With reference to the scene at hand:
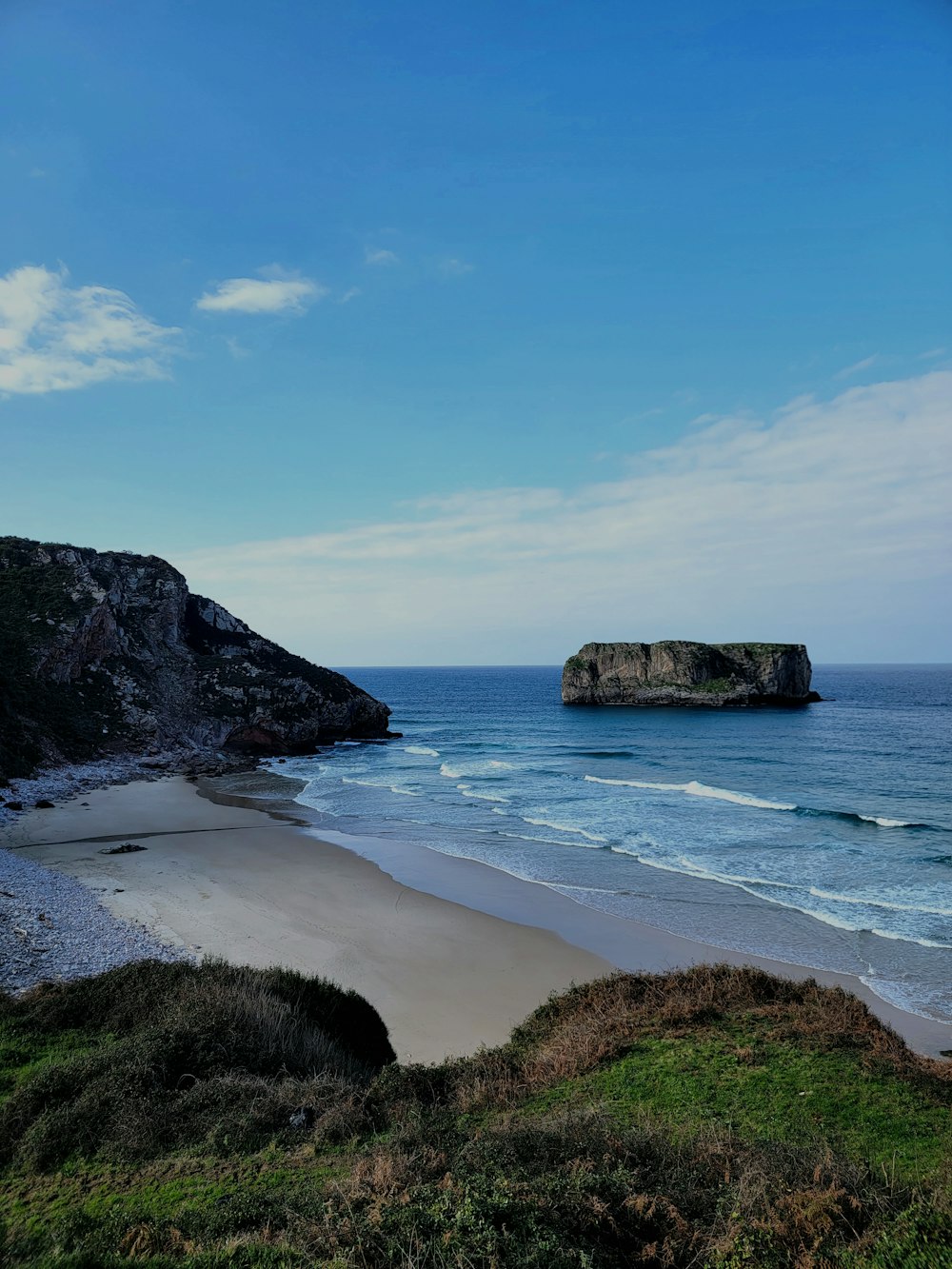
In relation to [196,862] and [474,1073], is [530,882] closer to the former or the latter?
[196,862]

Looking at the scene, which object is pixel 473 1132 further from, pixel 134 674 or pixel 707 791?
pixel 134 674

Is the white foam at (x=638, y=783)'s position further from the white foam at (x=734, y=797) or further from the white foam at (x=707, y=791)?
the white foam at (x=734, y=797)

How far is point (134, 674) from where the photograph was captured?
51.2m

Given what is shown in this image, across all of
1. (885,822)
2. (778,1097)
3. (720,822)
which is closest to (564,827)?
(720,822)

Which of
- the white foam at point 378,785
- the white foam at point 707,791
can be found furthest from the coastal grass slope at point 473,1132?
the white foam at point 378,785

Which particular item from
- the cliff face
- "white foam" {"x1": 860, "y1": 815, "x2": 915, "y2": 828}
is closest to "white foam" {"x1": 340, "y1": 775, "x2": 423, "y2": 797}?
the cliff face

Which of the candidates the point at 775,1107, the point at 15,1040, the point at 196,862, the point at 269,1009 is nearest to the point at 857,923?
the point at 775,1107

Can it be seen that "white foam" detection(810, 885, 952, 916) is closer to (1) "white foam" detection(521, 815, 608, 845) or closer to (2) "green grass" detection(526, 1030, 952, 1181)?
(1) "white foam" detection(521, 815, 608, 845)

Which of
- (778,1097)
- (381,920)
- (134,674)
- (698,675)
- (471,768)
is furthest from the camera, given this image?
(698,675)

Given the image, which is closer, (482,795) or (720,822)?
(720,822)

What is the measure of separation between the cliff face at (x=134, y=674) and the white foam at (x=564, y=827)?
86.4 ft

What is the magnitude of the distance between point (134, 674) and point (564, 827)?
122ft

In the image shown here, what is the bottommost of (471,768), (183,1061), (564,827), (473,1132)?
(471,768)

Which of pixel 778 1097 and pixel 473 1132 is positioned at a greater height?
pixel 473 1132
